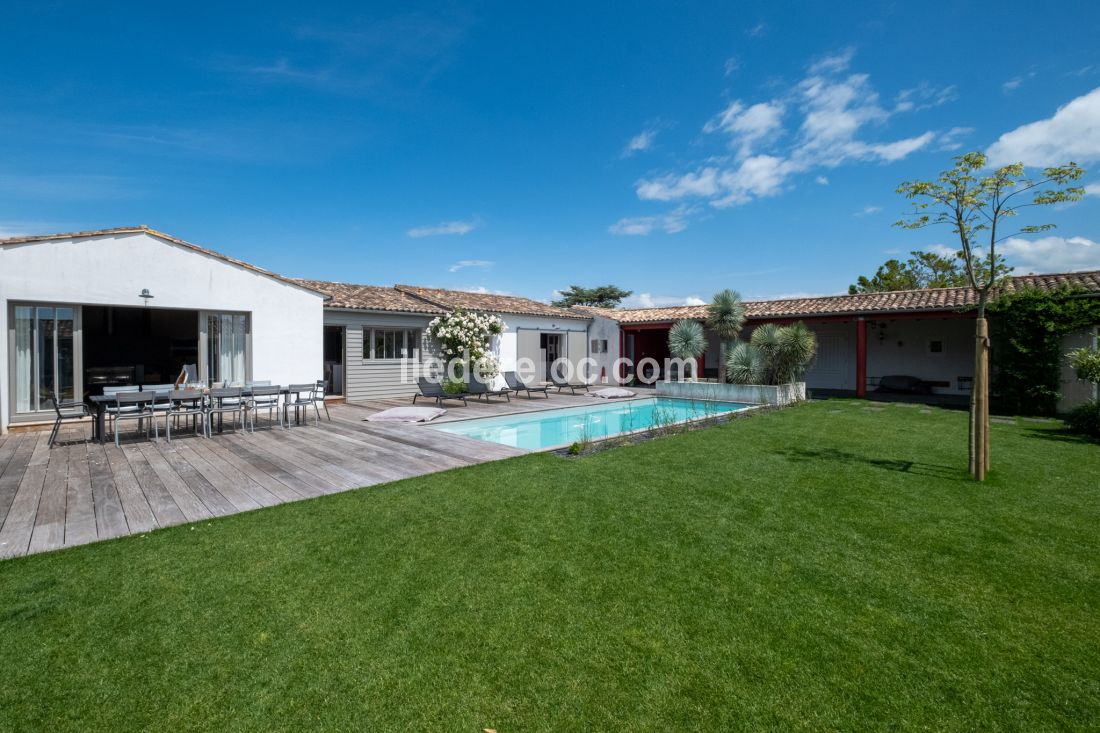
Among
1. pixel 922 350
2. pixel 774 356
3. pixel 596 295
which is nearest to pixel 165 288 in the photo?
pixel 774 356

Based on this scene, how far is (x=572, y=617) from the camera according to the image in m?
2.89

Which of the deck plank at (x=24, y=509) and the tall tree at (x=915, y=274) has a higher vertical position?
the tall tree at (x=915, y=274)

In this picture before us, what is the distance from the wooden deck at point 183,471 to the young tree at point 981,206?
599cm

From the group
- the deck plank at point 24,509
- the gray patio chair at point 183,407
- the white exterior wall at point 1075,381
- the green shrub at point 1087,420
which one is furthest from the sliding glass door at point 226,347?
the white exterior wall at point 1075,381

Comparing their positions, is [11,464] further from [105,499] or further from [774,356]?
[774,356]

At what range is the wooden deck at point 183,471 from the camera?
429cm

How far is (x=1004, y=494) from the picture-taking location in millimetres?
5371

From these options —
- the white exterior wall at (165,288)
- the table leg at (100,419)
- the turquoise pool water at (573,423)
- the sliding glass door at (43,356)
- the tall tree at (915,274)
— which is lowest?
the turquoise pool water at (573,423)

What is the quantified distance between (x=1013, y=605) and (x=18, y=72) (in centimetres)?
1640

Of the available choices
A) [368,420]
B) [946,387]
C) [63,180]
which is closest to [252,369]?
[368,420]

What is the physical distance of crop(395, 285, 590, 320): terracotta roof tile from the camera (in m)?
16.7

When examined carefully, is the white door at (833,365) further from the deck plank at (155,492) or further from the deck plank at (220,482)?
the deck plank at (155,492)

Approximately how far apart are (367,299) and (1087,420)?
1695 cm

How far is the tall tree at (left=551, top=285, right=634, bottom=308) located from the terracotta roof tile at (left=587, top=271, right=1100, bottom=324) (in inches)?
1082
